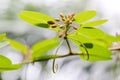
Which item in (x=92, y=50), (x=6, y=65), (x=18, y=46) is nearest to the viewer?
(x=6, y=65)

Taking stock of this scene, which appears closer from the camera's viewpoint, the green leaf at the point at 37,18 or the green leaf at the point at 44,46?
the green leaf at the point at 37,18

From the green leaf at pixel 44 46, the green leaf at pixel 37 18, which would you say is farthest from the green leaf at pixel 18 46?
the green leaf at pixel 37 18

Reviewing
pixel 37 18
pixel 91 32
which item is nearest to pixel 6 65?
pixel 37 18

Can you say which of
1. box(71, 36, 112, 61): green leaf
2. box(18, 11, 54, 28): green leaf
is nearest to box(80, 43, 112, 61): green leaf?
box(71, 36, 112, 61): green leaf

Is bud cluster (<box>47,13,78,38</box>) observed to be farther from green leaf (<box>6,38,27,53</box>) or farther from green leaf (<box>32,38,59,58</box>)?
green leaf (<box>6,38,27,53</box>)

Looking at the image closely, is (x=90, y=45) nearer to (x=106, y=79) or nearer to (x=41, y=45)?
(x=41, y=45)

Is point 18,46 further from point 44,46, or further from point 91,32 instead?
point 91,32

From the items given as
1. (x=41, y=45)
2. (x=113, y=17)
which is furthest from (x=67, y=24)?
(x=113, y=17)

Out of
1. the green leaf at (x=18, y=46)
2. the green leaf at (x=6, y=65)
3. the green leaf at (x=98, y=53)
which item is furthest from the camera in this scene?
the green leaf at (x=18, y=46)

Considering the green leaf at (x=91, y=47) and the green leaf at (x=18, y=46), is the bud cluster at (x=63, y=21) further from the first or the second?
the green leaf at (x=18, y=46)
